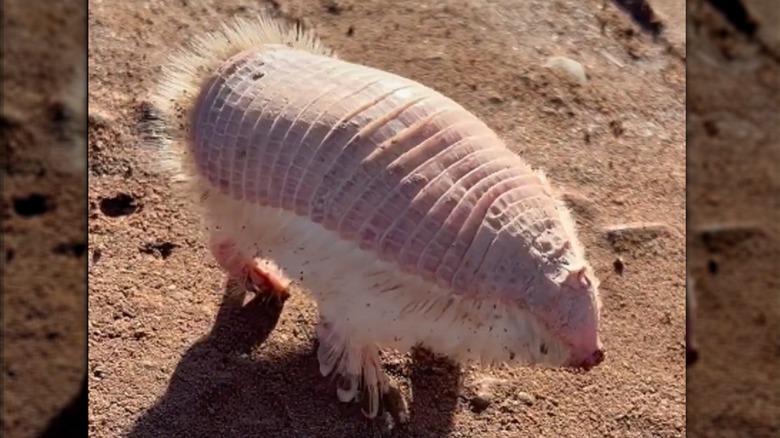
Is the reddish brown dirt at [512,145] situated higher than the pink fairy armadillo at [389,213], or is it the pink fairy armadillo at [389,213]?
the pink fairy armadillo at [389,213]

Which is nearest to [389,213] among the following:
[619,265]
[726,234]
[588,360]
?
[588,360]

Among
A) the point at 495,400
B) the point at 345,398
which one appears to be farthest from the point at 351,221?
the point at 495,400

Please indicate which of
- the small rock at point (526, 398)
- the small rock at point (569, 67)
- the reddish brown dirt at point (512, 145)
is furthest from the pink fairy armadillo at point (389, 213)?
the small rock at point (569, 67)

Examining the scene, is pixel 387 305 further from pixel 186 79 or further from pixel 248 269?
pixel 186 79

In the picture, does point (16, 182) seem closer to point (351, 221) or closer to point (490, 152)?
point (351, 221)

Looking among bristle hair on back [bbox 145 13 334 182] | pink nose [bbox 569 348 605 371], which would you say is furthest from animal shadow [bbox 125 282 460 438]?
pink nose [bbox 569 348 605 371]

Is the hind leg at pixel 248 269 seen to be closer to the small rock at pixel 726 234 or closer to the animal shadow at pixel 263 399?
the animal shadow at pixel 263 399
